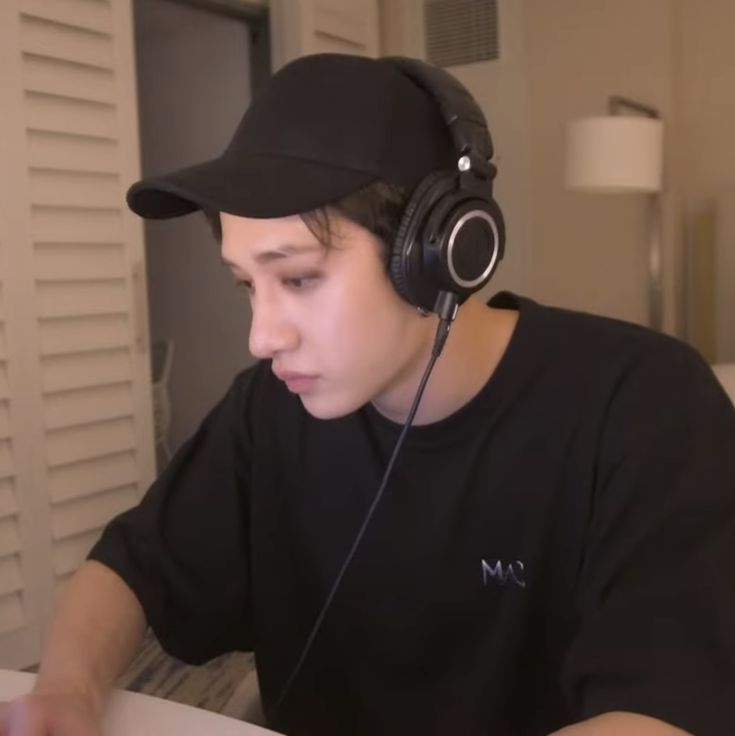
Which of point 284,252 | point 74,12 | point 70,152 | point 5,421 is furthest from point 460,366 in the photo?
point 74,12

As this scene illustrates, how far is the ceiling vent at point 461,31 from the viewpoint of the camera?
2680 millimetres

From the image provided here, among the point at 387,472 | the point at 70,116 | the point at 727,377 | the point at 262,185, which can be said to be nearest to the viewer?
the point at 262,185

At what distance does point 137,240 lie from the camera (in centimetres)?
203

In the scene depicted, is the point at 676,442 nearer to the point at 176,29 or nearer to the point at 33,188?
the point at 33,188

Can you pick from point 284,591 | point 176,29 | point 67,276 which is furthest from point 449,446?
point 176,29

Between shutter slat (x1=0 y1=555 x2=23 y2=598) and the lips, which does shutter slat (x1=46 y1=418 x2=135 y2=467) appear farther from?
the lips

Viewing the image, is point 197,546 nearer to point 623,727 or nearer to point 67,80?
point 623,727

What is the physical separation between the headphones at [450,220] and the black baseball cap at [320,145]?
0.06 feet

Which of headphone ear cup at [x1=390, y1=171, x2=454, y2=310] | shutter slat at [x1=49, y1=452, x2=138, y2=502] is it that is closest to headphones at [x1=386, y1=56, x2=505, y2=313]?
A: headphone ear cup at [x1=390, y1=171, x2=454, y2=310]

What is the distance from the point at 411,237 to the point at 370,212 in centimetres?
4

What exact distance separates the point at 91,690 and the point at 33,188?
129 centimetres

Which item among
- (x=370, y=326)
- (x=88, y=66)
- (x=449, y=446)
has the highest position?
(x=88, y=66)

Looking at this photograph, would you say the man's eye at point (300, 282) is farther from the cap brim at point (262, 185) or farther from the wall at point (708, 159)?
the wall at point (708, 159)

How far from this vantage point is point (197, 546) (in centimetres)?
98
